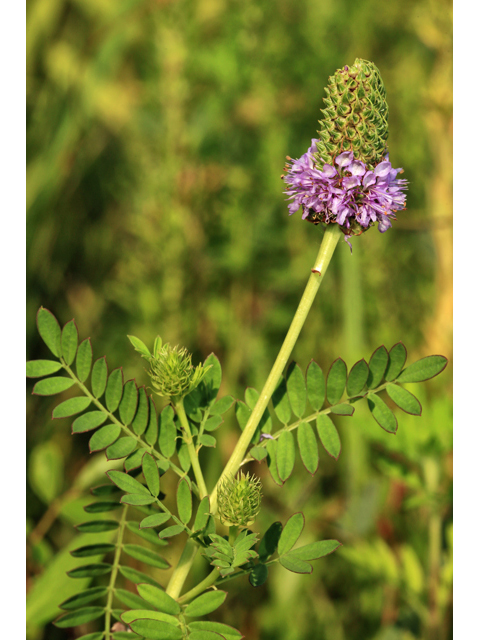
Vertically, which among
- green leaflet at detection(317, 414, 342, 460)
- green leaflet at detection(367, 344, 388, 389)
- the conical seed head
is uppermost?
the conical seed head

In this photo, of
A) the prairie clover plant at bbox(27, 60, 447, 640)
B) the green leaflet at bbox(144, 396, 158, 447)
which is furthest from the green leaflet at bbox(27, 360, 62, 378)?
the green leaflet at bbox(144, 396, 158, 447)

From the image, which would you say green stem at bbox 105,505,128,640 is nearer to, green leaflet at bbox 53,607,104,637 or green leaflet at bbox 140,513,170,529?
green leaflet at bbox 53,607,104,637

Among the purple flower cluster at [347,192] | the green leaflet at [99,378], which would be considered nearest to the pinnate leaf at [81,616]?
the green leaflet at [99,378]

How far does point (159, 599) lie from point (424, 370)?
0.32 m

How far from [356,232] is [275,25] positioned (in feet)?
5.00

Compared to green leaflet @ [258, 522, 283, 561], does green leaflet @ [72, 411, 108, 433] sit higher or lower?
higher

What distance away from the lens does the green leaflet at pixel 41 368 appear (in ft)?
1.84

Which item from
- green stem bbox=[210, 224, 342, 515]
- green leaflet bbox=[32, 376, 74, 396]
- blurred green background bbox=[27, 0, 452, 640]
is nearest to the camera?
green stem bbox=[210, 224, 342, 515]

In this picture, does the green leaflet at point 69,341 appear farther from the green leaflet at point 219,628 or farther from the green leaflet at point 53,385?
the green leaflet at point 219,628

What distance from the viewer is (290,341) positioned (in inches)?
17.9

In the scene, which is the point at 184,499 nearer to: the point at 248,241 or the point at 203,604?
the point at 203,604

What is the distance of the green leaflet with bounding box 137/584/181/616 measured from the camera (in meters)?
0.51

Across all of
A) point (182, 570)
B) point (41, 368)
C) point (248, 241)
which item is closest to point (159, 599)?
point (182, 570)

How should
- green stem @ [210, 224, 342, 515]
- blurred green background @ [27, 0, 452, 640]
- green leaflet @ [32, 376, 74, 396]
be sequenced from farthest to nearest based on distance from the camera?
1. blurred green background @ [27, 0, 452, 640]
2. green leaflet @ [32, 376, 74, 396]
3. green stem @ [210, 224, 342, 515]
